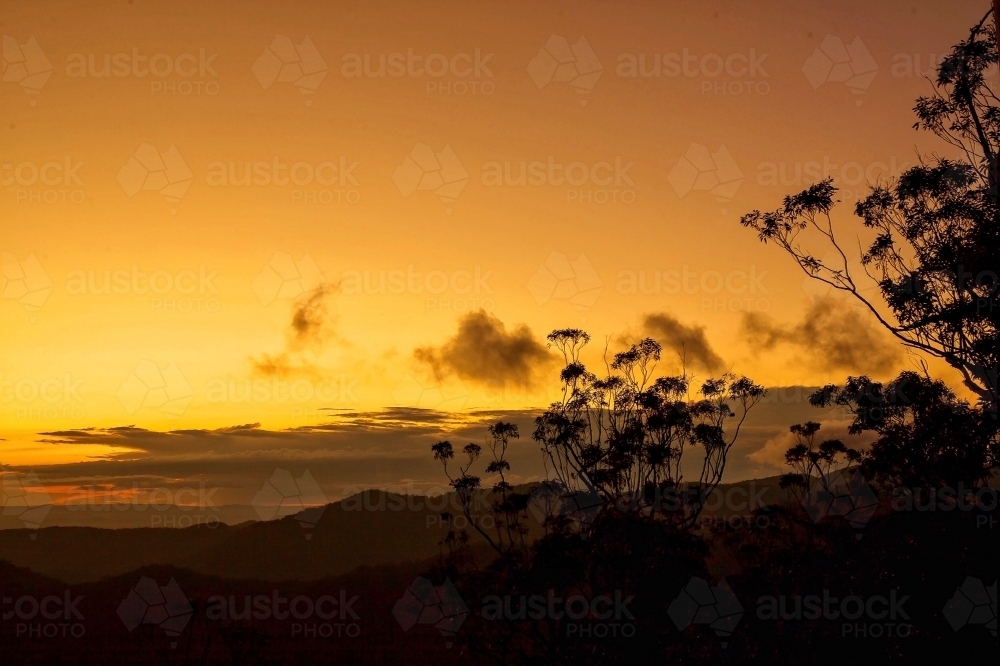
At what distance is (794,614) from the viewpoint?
20906mm

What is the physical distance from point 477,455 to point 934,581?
11169 millimetres

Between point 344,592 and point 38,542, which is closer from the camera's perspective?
point 344,592

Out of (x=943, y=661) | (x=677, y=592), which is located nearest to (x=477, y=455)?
(x=677, y=592)

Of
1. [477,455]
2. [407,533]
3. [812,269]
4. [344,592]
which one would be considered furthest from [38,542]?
[812,269]

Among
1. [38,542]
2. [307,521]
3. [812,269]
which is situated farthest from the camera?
[307,521]

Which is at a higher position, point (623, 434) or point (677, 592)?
point (623, 434)

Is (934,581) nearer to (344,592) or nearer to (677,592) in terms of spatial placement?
(677,592)

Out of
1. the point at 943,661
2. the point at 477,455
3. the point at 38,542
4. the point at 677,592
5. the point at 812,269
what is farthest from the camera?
the point at 38,542

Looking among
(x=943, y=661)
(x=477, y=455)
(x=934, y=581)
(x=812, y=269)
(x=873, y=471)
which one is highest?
(x=812, y=269)

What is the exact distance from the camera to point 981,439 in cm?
1892

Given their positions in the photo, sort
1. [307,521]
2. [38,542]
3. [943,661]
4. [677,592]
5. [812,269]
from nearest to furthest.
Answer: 1. [943,661]
2. [677,592]
3. [812,269]
4. [38,542]
5. [307,521]

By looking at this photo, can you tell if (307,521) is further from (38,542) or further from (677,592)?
(677,592)

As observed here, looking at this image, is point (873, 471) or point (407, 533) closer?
point (873, 471)

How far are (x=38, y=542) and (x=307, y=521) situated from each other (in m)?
35.0
